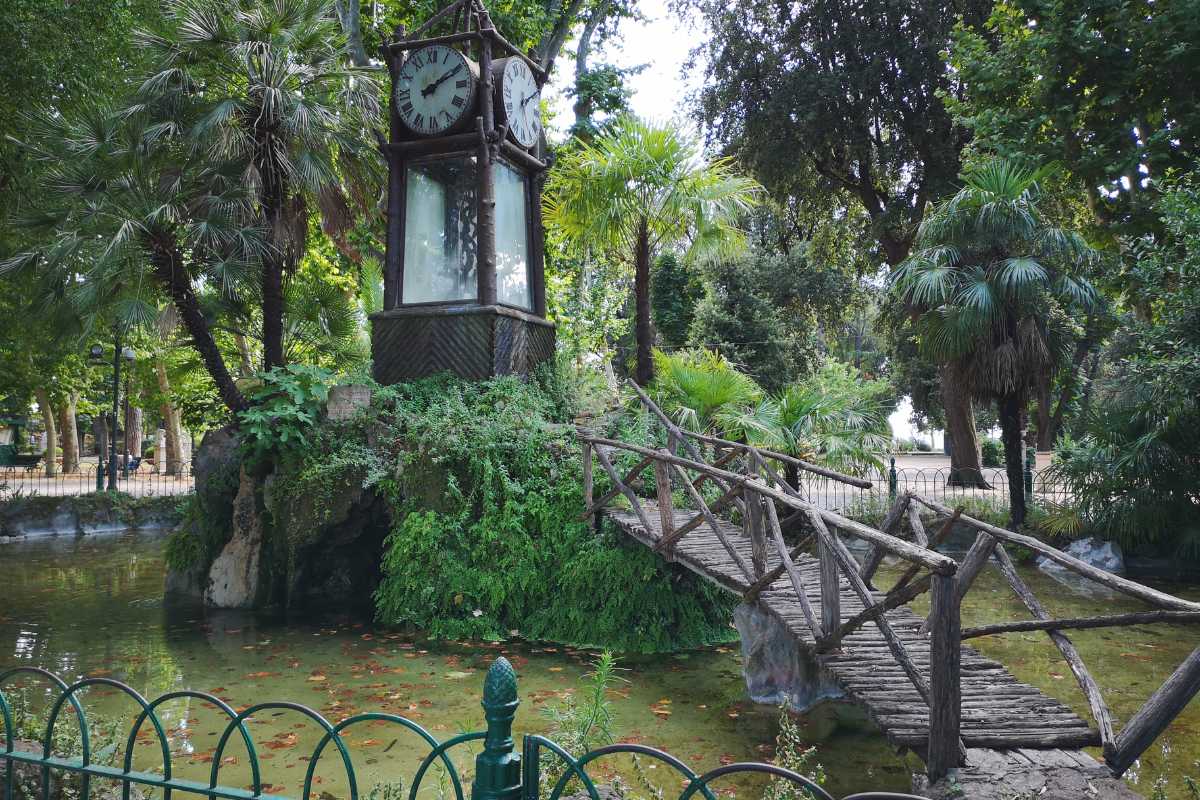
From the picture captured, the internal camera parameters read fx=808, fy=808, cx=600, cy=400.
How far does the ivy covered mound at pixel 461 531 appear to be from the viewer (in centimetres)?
913

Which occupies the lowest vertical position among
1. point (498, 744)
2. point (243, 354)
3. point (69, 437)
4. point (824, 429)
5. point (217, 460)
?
point (498, 744)

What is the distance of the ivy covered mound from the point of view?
913 cm

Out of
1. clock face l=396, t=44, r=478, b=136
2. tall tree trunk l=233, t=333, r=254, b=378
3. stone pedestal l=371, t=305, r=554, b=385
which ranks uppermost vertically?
clock face l=396, t=44, r=478, b=136

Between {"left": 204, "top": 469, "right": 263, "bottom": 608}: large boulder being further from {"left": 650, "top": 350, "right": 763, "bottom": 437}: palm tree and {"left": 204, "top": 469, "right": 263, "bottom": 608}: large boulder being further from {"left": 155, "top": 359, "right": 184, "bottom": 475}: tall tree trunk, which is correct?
{"left": 155, "top": 359, "right": 184, "bottom": 475}: tall tree trunk

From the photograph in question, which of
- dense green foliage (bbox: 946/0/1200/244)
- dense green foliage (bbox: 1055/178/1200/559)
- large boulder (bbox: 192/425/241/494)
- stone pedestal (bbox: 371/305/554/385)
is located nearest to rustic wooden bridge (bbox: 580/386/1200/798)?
stone pedestal (bbox: 371/305/554/385)

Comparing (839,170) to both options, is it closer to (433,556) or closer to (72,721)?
(433,556)

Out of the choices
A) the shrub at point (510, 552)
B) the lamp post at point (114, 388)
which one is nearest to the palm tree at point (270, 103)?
the shrub at point (510, 552)

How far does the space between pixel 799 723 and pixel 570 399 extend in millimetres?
6817

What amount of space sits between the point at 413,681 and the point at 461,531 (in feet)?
7.86

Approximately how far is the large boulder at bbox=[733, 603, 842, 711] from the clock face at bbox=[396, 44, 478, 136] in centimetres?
889

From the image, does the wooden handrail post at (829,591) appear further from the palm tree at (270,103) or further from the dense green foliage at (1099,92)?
the palm tree at (270,103)

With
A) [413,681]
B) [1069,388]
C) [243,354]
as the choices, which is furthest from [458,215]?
[1069,388]

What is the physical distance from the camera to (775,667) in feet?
22.9

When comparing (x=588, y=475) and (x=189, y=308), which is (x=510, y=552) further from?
(x=189, y=308)
